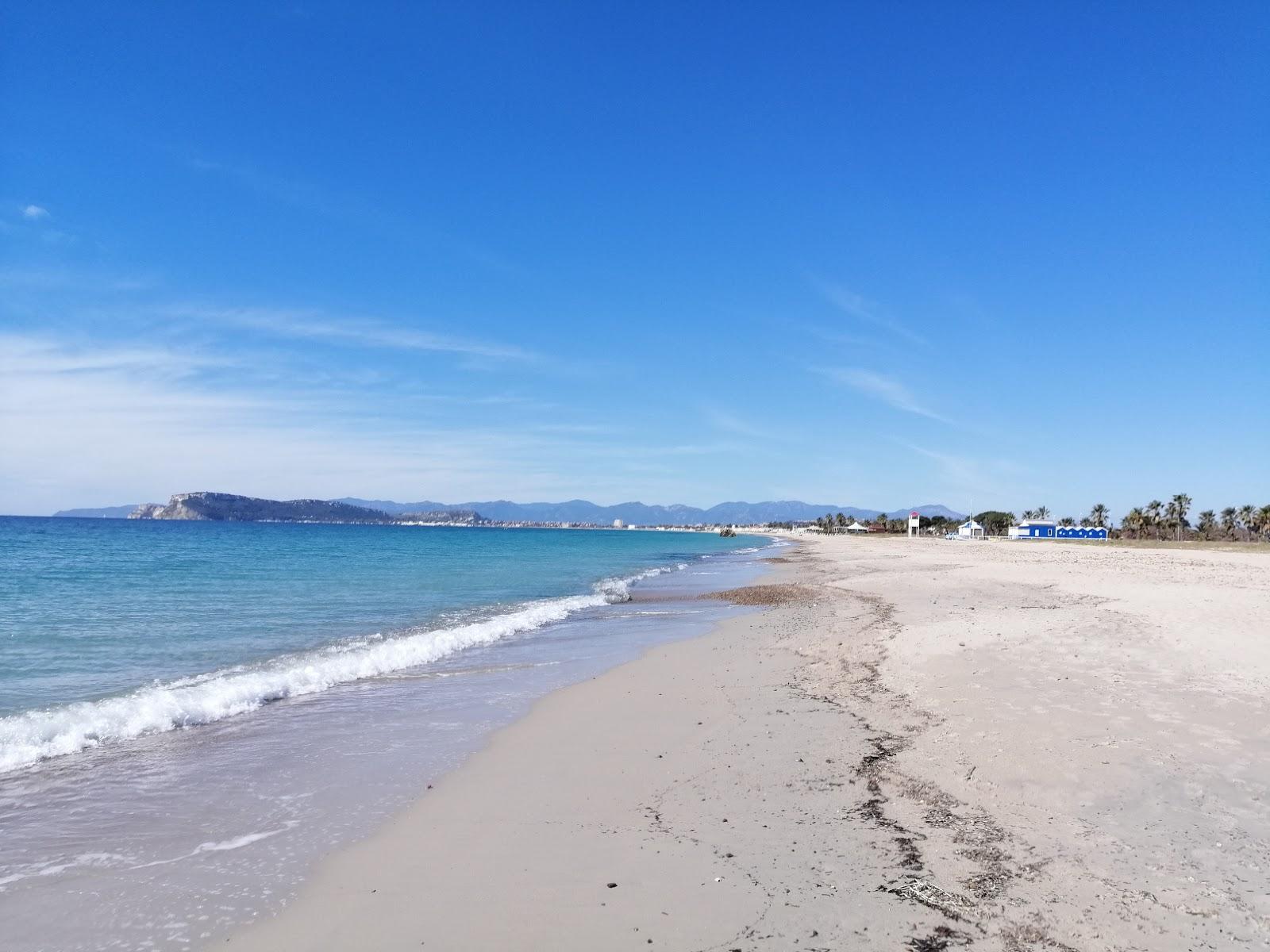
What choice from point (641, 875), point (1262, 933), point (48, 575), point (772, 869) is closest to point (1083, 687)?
point (1262, 933)

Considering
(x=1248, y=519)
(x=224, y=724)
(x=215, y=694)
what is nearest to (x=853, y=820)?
(x=224, y=724)

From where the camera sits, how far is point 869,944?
392 centimetres

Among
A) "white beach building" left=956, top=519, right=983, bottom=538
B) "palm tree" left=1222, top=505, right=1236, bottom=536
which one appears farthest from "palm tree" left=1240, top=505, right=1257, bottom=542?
"white beach building" left=956, top=519, right=983, bottom=538

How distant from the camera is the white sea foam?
28.1 ft

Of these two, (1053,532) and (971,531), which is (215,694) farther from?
(1053,532)

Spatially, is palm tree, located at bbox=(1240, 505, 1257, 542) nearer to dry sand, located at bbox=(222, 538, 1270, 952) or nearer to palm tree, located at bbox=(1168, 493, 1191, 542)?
palm tree, located at bbox=(1168, 493, 1191, 542)

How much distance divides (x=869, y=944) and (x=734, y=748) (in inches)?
150

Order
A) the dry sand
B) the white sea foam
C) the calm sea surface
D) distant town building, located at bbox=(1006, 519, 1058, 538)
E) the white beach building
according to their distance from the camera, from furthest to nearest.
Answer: the white beach building < distant town building, located at bbox=(1006, 519, 1058, 538) < the white sea foam < the calm sea surface < the dry sand

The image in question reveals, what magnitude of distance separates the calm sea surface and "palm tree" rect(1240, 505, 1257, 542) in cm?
11189

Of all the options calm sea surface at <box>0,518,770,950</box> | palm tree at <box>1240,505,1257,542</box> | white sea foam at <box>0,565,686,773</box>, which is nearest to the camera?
calm sea surface at <box>0,518,770,950</box>

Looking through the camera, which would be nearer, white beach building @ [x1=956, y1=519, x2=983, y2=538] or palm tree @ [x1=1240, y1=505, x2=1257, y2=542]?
palm tree @ [x1=1240, y1=505, x2=1257, y2=542]

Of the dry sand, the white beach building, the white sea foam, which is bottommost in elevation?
the white sea foam

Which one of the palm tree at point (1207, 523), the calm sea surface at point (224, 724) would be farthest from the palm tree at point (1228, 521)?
the calm sea surface at point (224, 724)

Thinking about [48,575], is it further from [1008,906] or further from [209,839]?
[1008,906]
